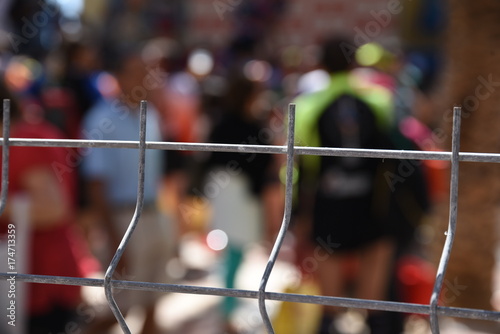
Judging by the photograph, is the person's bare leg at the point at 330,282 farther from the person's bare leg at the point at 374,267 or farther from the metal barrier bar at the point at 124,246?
the metal barrier bar at the point at 124,246

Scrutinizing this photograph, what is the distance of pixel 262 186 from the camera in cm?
495

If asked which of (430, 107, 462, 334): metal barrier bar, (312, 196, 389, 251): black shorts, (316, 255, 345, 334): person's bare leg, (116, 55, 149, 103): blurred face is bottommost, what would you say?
(316, 255, 345, 334): person's bare leg

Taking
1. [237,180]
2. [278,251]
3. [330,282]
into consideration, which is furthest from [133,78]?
[278,251]

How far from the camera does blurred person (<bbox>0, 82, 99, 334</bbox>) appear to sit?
3350 millimetres

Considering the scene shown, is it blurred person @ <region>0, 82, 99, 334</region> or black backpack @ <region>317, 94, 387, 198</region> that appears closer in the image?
blurred person @ <region>0, 82, 99, 334</region>

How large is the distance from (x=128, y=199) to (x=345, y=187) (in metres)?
1.16

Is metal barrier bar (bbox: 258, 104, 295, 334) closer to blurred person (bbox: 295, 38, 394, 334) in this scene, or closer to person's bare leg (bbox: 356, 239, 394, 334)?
blurred person (bbox: 295, 38, 394, 334)

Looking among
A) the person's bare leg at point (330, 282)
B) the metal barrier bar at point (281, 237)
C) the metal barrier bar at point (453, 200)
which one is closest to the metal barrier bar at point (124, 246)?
the metal barrier bar at point (281, 237)

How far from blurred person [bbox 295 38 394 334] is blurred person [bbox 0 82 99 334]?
50.0 inches

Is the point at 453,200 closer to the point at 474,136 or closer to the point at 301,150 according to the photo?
the point at 301,150

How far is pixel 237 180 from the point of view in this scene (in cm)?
496

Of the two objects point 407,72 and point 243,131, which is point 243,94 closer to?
point 243,131

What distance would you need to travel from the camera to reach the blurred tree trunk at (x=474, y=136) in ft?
16.5

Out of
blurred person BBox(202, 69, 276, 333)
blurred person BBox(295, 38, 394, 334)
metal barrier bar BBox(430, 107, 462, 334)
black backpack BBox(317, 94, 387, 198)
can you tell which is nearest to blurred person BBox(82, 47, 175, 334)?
blurred person BBox(202, 69, 276, 333)
